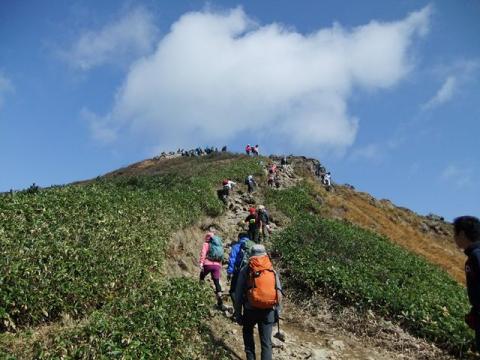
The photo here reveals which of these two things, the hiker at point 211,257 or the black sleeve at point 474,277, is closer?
the black sleeve at point 474,277

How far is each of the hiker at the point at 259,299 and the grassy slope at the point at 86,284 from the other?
5.24 feet

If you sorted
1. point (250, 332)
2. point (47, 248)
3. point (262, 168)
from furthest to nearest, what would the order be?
point (262, 168) → point (47, 248) → point (250, 332)

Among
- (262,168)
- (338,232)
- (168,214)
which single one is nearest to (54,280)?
(168,214)

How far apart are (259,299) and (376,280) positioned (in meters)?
10.4

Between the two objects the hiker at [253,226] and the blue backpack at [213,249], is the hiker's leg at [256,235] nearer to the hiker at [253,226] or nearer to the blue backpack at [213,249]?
the hiker at [253,226]

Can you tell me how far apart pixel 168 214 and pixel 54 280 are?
10.2 metres

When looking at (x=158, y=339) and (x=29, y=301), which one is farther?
(x=29, y=301)

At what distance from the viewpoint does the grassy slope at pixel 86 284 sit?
927 centimetres

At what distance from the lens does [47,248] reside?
12352 millimetres

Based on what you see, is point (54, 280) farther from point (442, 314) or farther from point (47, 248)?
point (442, 314)

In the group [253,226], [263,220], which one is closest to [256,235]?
[253,226]

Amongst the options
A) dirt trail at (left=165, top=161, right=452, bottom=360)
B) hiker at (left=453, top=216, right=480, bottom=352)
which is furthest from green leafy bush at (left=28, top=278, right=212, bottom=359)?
hiker at (left=453, top=216, right=480, bottom=352)

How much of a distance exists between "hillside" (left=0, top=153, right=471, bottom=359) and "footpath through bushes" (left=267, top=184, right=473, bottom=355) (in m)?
0.06

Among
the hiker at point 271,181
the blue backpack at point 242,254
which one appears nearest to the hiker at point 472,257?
the blue backpack at point 242,254
